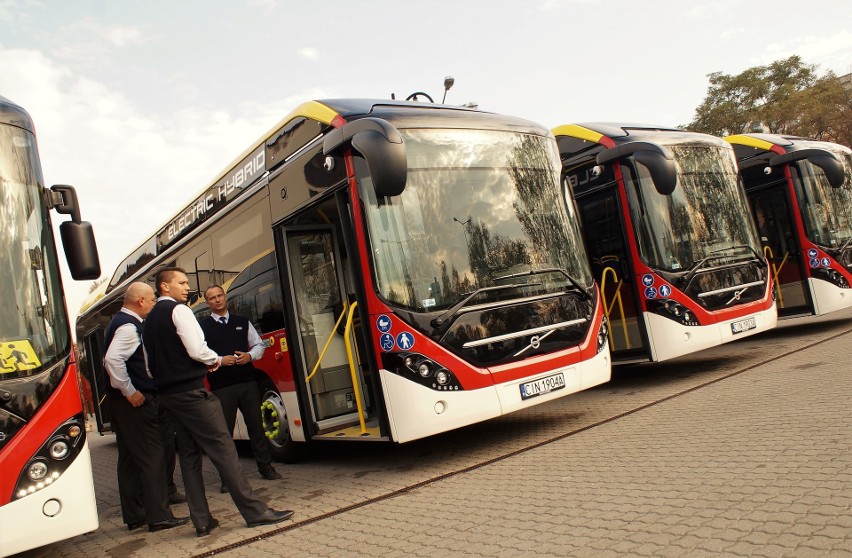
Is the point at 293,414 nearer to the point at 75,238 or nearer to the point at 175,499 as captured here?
the point at 175,499

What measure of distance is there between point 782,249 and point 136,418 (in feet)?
35.5

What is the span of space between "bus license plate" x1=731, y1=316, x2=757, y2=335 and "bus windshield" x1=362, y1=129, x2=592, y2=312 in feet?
10.2

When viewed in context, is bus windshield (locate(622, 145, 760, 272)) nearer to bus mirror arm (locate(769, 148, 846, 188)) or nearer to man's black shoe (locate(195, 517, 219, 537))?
bus mirror arm (locate(769, 148, 846, 188))

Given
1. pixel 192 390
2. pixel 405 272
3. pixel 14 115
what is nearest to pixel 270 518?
pixel 192 390

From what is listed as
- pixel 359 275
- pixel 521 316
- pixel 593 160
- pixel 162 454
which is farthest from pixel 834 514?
pixel 593 160

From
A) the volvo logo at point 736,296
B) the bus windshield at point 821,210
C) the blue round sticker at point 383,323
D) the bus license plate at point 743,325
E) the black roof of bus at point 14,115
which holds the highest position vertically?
the black roof of bus at point 14,115

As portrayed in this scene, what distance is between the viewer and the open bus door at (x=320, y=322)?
23.7 feet

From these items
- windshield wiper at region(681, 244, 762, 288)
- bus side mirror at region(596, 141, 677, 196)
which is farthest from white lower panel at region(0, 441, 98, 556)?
windshield wiper at region(681, 244, 762, 288)

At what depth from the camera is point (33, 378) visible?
4.53 meters

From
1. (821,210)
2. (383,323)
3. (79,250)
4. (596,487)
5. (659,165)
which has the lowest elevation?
(596,487)

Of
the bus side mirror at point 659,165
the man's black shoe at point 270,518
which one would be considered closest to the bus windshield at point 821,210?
the bus side mirror at point 659,165

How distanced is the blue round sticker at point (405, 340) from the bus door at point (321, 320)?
4.33ft

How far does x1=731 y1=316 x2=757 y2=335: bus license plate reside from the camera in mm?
9258

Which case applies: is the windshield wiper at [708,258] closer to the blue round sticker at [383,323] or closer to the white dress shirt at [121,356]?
the blue round sticker at [383,323]
